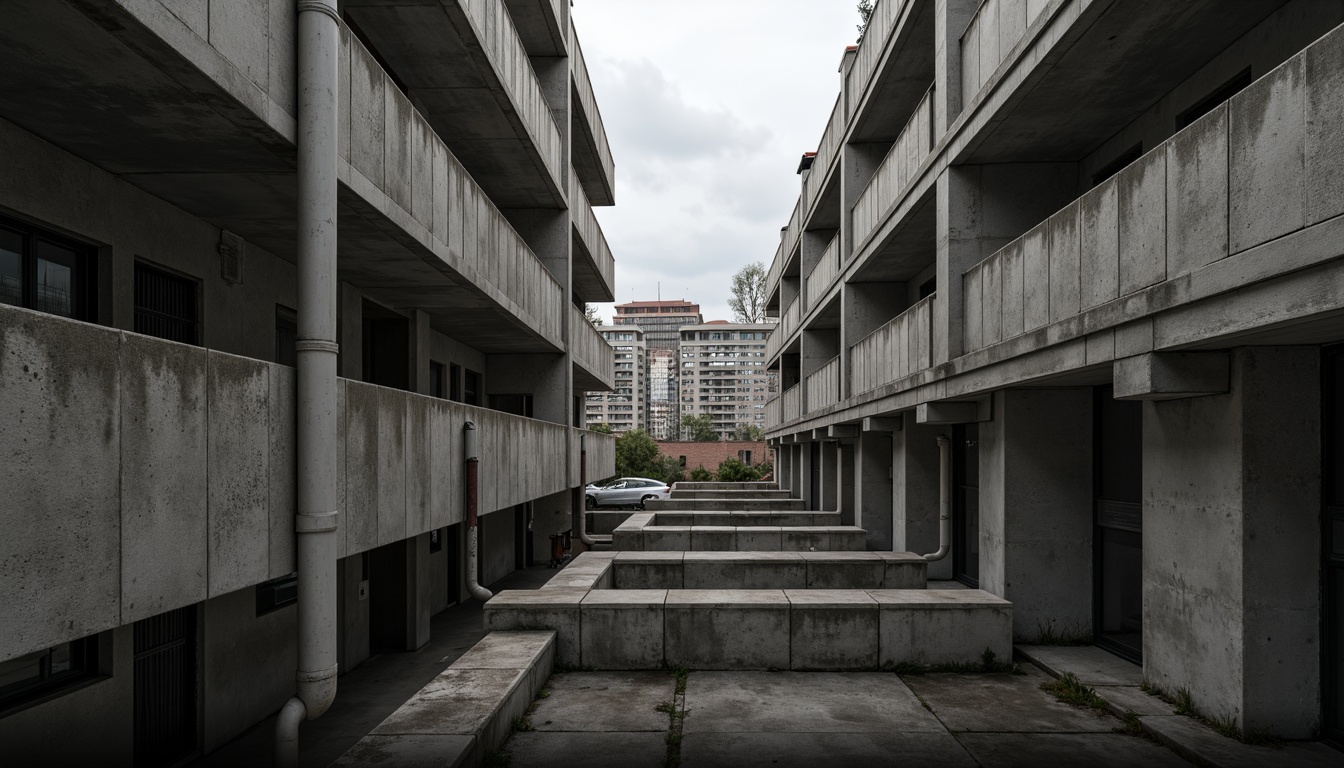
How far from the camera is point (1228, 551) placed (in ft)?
25.1

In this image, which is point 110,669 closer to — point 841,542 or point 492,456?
point 492,456

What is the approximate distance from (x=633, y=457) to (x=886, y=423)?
153 feet

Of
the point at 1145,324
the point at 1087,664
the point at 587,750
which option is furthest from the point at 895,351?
the point at 587,750

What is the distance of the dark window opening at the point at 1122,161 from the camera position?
1095cm

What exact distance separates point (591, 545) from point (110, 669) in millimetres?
17676

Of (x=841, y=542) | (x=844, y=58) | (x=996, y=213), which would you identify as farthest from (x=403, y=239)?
(x=844, y=58)

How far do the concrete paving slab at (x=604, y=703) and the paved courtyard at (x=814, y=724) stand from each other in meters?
0.01

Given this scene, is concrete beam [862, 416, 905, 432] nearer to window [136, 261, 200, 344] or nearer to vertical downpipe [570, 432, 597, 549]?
vertical downpipe [570, 432, 597, 549]

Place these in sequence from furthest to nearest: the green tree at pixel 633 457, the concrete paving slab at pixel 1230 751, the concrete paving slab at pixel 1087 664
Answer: the green tree at pixel 633 457 → the concrete paving slab at pixel 1087 664 → the concrete paving slab at pixel 1230 751

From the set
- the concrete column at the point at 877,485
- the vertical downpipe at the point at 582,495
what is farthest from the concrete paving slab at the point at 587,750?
the vertical downpipe at the point at 582,495

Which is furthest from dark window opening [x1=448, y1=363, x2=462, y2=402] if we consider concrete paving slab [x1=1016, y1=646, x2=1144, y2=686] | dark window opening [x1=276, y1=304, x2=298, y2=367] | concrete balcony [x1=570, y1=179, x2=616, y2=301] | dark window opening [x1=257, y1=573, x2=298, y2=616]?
concrete paving slab [x1=1016, y1=646, x2=1144, y2=686]

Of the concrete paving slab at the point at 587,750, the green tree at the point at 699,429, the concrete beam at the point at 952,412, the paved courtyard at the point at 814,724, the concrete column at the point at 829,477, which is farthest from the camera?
the green tree at the point at 699,429

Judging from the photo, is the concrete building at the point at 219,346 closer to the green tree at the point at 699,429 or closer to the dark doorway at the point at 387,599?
the dark doorway at the point at 387,599

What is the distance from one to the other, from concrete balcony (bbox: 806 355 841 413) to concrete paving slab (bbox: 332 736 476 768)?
1629cm
